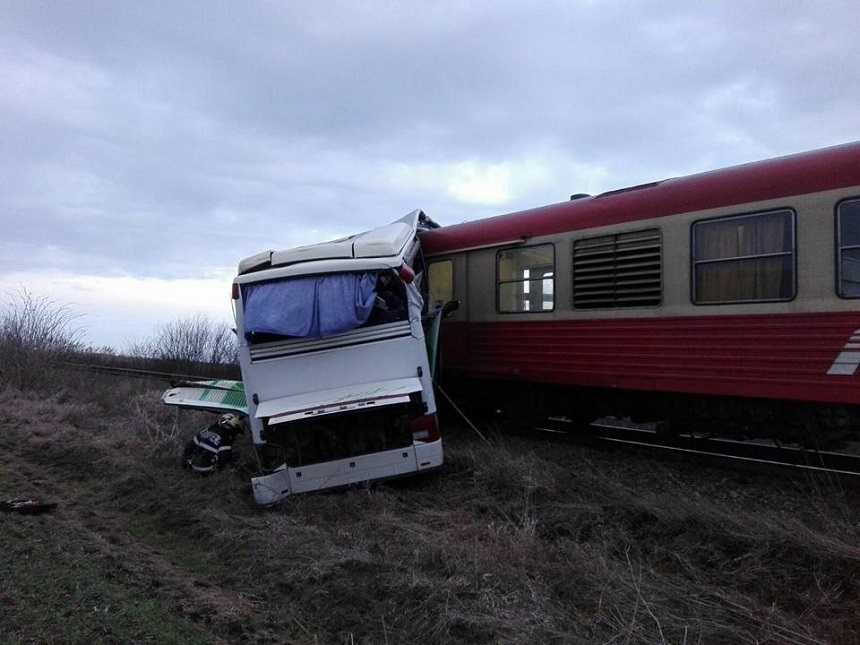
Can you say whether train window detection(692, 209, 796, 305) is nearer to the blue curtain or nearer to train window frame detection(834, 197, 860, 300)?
train window frame detection(834, 197, 860, 300)

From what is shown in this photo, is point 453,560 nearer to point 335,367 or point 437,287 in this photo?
point 335,367

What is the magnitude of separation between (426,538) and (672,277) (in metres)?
4.49

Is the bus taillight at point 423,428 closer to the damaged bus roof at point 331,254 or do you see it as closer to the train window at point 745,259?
the damaged bus roof at point 331,254

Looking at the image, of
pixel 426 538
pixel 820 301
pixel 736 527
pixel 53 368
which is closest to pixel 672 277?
pixel 820 301

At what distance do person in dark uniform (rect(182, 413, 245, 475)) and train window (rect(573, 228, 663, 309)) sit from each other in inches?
185

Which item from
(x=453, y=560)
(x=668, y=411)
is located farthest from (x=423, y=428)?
(x=668, y=411)

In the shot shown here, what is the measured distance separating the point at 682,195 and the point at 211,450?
6209mm

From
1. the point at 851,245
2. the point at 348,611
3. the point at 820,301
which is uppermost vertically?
the point at 851,245

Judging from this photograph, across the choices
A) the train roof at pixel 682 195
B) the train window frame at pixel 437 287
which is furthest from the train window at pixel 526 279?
the train window frame at pixel 437 287

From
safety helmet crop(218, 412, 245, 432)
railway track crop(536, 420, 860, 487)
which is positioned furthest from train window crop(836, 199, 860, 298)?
safety helmet crop(218, 412, 245, 432)

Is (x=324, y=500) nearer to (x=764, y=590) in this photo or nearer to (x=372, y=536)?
(x=372, y=536)

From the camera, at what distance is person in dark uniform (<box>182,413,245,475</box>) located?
27.8ft

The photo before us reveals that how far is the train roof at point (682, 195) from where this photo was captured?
23.1 ft

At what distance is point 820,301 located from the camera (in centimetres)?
704
